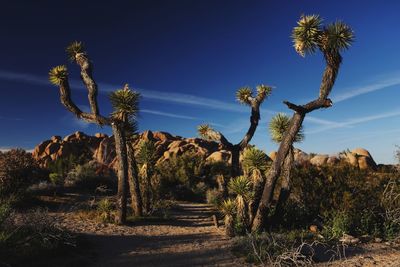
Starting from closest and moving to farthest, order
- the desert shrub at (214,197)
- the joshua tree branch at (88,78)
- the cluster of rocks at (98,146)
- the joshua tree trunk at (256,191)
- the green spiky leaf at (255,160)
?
the joshua tree trunk at (256,191) < the green spiky leaf at (255,160) < the joshua tree branch at (88,78) < the desert shrub at (214,197) < the cluster of rocks at (98,146)

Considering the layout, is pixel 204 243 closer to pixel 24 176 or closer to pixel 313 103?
pixel 313 103

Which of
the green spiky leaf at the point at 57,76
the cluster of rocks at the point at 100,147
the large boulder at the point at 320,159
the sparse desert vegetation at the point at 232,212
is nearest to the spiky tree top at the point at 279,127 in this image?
the sparse desert vegetation at the point at 232,212

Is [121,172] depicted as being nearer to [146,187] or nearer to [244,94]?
[146,187]

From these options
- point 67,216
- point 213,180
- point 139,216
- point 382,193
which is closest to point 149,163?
point 139,216

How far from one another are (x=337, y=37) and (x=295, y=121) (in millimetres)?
2973

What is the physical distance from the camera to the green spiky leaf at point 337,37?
43.8 feet

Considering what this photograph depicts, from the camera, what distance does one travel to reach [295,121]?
44.5ft

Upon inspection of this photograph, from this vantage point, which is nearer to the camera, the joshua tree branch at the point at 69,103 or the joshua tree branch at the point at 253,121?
the joshua tree branch at the point at 69,103

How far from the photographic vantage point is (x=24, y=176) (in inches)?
826

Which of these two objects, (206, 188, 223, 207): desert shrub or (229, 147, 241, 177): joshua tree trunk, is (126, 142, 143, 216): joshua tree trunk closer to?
(206, 188, 223, 207): desert shrub

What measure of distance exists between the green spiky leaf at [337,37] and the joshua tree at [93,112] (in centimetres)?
757

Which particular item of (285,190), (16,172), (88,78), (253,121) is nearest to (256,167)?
(285,190)

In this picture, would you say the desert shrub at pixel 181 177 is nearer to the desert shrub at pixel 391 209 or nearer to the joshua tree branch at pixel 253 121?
the joshua tree branch at pixel 253 121

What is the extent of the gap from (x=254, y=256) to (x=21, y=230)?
18.5 feet
